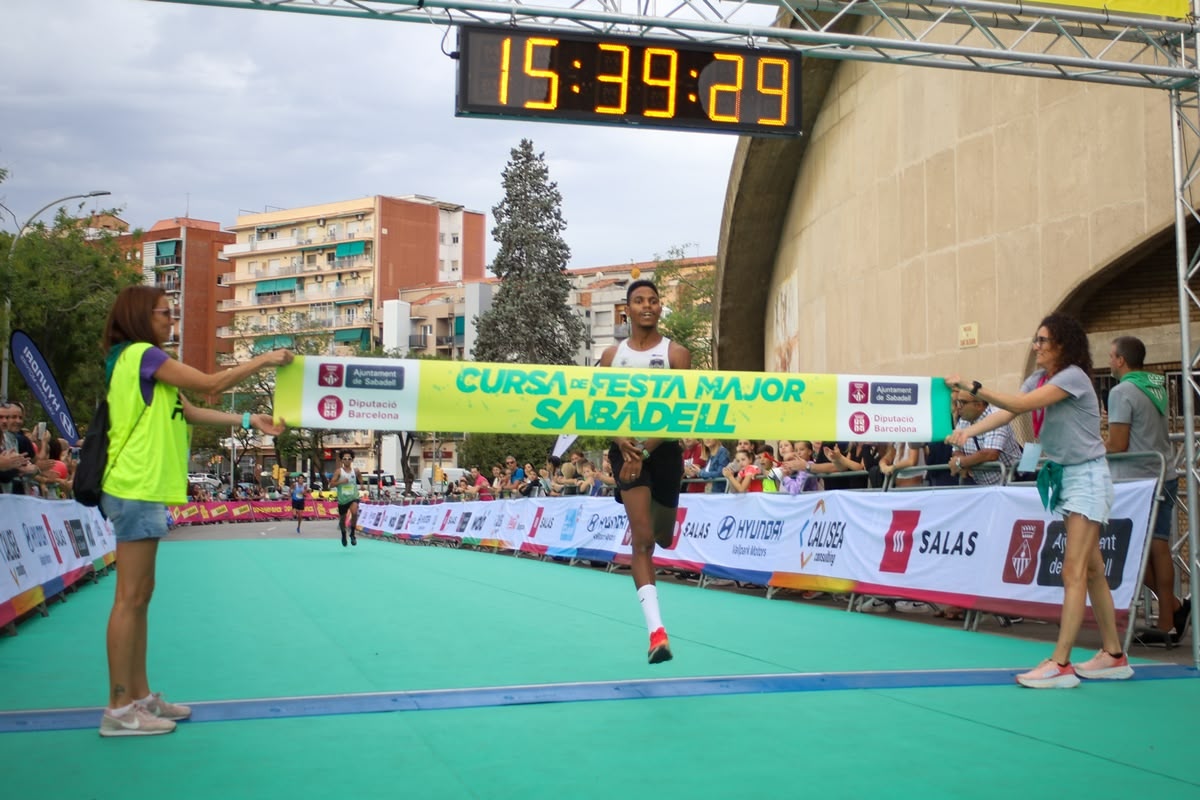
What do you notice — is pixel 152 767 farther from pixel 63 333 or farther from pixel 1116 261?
pixel 63 333

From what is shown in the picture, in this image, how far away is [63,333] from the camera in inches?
1591

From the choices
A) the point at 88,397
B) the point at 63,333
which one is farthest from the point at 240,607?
the point at 88,397

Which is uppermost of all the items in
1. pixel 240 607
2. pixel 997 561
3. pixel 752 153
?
pixel 752 153

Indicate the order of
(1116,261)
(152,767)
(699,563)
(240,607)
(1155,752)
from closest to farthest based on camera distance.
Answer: (152,767), (1155,752), (240,607), (699,563), (1116,261)

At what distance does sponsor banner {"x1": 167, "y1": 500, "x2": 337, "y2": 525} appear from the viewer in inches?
1932

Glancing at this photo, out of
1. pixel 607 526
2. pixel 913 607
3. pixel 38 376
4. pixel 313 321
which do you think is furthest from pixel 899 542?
pixel 313 321

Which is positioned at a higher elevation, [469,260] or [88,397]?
[469,260]

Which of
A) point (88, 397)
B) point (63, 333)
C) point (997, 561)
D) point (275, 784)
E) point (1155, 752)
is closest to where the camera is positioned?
point (275, 784)

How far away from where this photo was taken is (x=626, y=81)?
30.1ft

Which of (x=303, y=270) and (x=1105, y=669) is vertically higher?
(x=303, y=270)

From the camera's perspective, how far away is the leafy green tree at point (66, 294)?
3828 cm

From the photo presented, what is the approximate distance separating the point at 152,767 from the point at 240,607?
7.17 m

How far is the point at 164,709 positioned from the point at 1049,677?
461 cm

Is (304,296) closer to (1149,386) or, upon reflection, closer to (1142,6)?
(1142,6)
